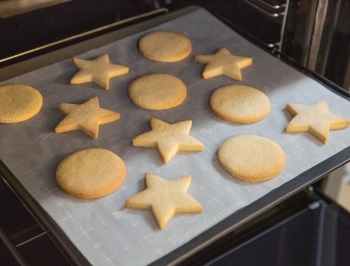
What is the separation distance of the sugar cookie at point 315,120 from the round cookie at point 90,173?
1.11ft

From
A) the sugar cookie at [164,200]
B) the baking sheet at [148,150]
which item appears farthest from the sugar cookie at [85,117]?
the sugar cookie at [164,200]

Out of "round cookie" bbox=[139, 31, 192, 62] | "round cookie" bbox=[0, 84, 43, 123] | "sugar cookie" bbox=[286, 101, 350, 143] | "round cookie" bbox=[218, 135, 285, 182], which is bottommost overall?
"round cookie" bbox=[218, 135, 285, 182]

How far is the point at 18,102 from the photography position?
1093mm

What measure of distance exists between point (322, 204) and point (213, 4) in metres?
0.54

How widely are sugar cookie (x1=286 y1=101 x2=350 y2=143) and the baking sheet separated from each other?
1cm

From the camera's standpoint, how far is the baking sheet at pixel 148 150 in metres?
0.88

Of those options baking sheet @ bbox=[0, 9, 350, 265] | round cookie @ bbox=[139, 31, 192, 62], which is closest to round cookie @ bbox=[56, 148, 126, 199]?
baking sheet @ bbox=[0, 9, 350, 265]

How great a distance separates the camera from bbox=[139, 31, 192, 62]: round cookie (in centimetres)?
123

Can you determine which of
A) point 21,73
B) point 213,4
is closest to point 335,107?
point 213,4

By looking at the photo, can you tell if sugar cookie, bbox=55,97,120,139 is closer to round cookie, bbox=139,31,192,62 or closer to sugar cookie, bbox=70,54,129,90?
sugar cookie, bbox=70,54,129,90

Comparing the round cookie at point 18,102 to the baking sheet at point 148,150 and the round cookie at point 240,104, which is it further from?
the round cookie at point 240,104

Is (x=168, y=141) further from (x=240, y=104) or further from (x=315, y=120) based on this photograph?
(x=315, y=120)

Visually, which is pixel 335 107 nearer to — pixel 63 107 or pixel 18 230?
pixel 63 107

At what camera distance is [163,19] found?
1.35 m
